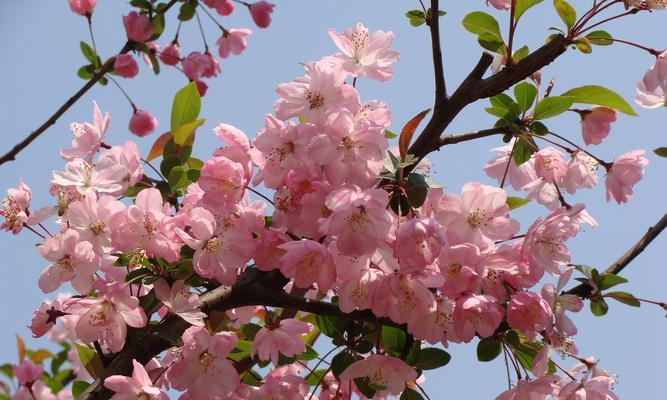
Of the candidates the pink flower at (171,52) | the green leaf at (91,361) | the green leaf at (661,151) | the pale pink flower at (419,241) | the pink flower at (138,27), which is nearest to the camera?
the pale pink flower at (419,241)

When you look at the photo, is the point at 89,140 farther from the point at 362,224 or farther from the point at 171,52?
the point at 171,52

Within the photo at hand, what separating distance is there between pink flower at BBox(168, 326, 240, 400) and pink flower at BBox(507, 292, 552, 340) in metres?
0.53

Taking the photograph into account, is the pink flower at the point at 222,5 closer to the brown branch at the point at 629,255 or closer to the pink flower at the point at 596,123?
the pink flower at the point at 596,123

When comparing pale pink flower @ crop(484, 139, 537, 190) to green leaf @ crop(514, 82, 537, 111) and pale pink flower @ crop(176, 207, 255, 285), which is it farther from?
pale pink flower @ crop(176, 207, 255, 285)

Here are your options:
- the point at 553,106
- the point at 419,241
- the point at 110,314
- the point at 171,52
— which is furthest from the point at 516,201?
the point at 171,52

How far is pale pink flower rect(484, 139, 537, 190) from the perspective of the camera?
1.66 meters

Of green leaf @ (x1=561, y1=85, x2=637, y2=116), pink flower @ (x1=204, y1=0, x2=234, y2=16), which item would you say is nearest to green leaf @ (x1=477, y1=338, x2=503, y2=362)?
green leaf @ (x1=561, y1=85, x2=637, y2=116)

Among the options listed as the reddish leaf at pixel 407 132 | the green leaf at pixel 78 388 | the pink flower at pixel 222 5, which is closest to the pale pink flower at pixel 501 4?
the reddish leaf at pixel 407 132

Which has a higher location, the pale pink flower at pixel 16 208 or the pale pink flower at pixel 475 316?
the pale pink flower at pixel 475 316

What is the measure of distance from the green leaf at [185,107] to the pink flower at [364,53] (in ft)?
1.17

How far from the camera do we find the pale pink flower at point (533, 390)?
4.42 ft

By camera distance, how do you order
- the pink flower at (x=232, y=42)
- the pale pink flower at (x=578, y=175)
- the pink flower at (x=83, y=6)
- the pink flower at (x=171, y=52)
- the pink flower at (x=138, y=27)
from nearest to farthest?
the pale pink flower at (x=578, y=175) → the pink flower at (x=138, y=27) → the pink flower at (x=83, y=6) → the pink flower at (x=171, y=52) → the pink flower at (x=232, y=42)

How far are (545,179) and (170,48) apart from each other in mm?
2981

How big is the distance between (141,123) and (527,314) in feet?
9.46
